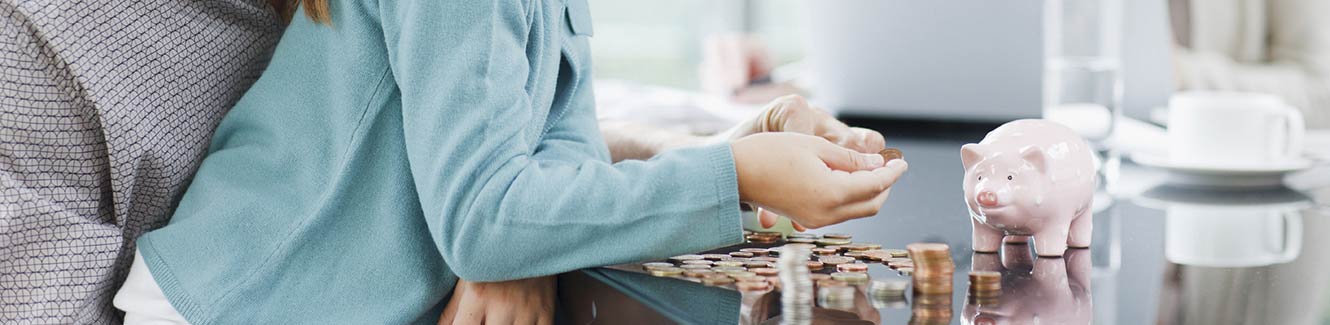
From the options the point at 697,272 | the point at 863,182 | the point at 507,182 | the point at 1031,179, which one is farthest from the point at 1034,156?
the point at 507,182

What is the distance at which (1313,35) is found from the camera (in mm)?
1728

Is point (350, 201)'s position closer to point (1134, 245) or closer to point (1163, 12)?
point (1134, 245)

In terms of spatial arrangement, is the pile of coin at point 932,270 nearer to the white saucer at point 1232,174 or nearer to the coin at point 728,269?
the coin at point 728,269

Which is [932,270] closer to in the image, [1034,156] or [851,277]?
[851,277]

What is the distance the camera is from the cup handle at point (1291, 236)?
35.1 inches

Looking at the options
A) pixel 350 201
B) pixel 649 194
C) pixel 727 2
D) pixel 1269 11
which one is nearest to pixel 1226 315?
pixel 649 194

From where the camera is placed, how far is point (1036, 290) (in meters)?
0.73

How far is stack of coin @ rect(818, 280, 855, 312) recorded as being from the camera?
0.68 meters

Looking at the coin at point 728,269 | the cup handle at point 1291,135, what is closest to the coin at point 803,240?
the coin at point 728,269

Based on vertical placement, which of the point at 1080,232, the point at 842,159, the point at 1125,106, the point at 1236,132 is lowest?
the point at 1125,106

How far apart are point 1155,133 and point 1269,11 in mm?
262

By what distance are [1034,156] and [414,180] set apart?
15.8 inches

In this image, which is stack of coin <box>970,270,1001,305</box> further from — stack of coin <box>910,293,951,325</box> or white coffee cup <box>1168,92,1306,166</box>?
white coffee cup <box>1168,92,1306,166</box>

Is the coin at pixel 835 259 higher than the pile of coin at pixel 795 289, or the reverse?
the pile of coin at pixel 795 289
